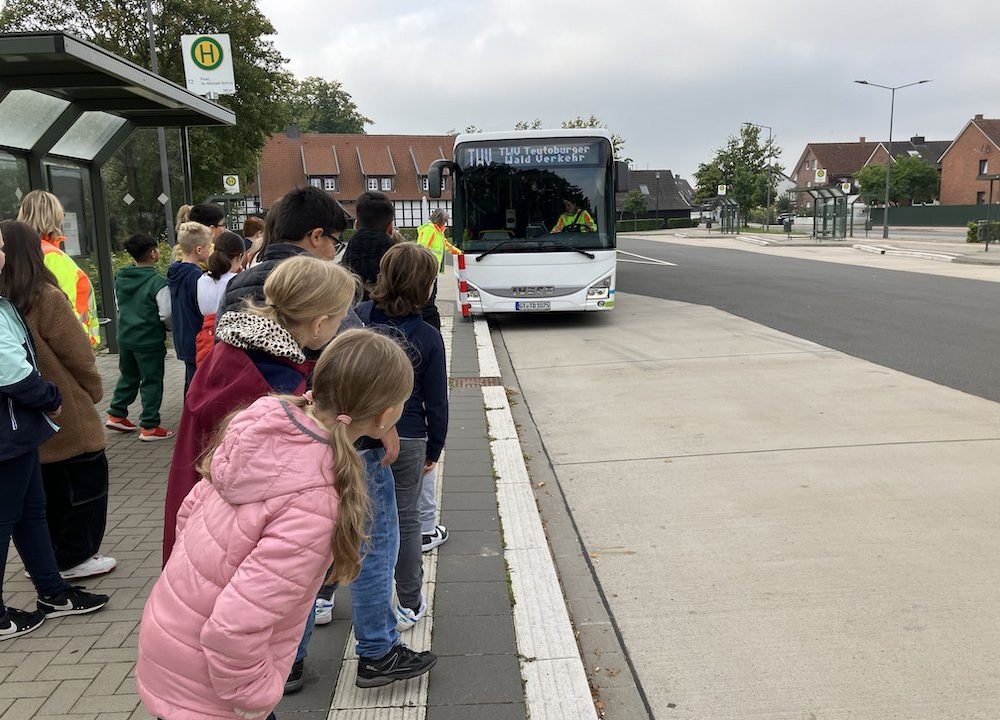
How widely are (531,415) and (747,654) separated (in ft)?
14.1

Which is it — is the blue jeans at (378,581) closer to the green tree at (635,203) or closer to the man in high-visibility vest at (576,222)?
the man in high-visibility vest at (576,222)

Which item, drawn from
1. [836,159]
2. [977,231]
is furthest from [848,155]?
[977,231]

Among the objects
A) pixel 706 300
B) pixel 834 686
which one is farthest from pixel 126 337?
pixel 706 300

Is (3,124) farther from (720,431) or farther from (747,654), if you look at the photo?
(747,654)

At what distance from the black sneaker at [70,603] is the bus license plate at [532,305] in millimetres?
9122

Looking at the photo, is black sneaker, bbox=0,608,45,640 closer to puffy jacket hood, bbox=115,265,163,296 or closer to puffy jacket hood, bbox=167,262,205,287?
puffy jacket hood, bbox=167,262,205,287

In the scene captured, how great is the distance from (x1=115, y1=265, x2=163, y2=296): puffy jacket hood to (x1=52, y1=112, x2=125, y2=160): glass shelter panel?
314 cm

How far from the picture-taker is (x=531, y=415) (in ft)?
24.6

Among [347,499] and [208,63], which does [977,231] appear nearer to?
[208,63]

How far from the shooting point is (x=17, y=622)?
3479 mm

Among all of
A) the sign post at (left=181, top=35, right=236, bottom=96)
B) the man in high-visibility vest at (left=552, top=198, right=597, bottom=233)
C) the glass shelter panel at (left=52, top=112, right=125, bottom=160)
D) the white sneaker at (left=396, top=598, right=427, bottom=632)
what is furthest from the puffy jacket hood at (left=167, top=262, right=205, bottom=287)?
the sign post at (left=181, top=35, right=236, bottom=96)

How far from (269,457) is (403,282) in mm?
1502

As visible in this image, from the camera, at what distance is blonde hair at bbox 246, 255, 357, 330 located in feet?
7.73

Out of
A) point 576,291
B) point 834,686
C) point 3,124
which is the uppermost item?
point 3,124
